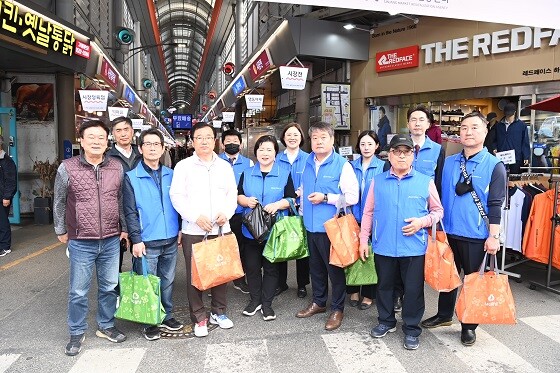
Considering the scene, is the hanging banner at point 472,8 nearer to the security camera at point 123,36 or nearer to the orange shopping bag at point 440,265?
the orange shopping bag at point 440,265

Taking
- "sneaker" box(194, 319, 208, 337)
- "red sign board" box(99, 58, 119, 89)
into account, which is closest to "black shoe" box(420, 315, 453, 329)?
"sneaker" box(194, 319, 208, 337)

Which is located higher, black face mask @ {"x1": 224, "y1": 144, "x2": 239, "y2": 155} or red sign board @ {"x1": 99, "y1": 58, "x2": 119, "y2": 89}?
red sign board @ {"x1": 99, "y1": 58, "x2": 119, "y2": 89}

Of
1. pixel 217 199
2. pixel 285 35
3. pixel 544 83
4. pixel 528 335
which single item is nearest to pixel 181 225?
pixel 217 199

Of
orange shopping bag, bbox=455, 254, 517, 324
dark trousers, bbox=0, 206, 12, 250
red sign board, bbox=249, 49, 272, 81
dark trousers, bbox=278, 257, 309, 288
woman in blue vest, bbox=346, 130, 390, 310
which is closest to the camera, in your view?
orange shopping bag, bbox=455, 254, 517, 324

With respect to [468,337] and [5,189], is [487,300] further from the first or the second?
[5,189]

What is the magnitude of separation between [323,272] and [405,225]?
A: 113 cm

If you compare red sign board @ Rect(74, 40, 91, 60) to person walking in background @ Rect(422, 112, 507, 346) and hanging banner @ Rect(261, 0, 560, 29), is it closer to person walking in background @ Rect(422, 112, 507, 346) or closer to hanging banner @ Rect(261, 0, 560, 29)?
hanging banner @ Rect(261, 0, 560, 29)

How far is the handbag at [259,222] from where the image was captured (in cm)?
429

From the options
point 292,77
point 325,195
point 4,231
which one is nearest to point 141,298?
point 325,195

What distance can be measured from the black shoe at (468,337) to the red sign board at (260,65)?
1182 cm

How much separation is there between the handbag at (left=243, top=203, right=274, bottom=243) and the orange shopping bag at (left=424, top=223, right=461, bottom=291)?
1.53m

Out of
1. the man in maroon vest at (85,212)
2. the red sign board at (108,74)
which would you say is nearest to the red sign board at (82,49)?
the red sign board at (108,74)

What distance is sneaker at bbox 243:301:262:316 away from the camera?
14.9 feet

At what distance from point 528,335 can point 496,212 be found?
1323mm
